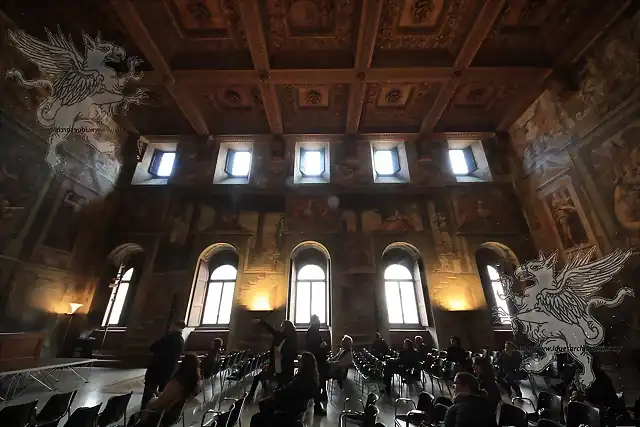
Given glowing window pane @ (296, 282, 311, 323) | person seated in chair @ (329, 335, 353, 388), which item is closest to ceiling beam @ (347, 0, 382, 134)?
glowing window pane @ (296, 282, 311, 323)

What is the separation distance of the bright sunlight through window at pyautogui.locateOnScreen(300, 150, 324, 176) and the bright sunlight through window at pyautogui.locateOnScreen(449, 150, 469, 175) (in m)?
6.04

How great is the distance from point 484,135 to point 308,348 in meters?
12.5

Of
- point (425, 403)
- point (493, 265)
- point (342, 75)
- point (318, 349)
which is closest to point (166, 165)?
point (342, 75)

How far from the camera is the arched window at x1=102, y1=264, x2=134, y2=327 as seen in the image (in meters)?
10.4

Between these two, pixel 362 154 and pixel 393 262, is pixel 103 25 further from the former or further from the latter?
pixel 393 262

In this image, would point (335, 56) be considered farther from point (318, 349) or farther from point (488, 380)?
point (488, 380)

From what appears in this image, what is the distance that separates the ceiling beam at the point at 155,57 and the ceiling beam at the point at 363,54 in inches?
254

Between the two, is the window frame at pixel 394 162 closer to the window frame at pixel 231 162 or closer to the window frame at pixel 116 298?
the window frame at pixel 231 162

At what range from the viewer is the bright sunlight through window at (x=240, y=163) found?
1266cm

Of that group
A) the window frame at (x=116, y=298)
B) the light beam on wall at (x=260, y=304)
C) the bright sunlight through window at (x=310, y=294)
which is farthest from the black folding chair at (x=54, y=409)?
the window frame at (x=116, y=298)

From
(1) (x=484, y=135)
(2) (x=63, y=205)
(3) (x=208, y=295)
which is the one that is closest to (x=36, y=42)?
(2) (x=63, y=205)

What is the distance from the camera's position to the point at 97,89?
5.09 meters

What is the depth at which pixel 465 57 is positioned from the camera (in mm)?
9219

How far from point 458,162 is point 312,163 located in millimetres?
6948
